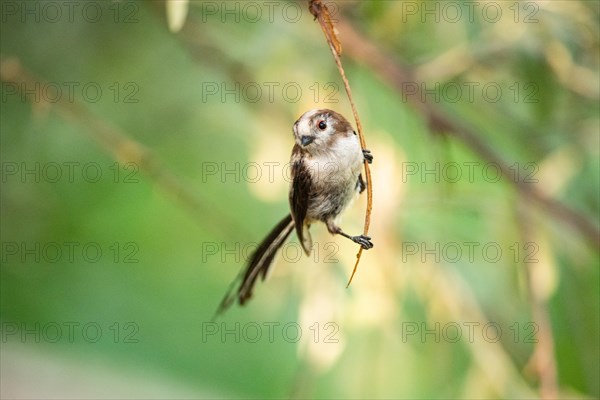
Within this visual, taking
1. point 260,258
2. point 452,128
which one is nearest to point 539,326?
point 452,128

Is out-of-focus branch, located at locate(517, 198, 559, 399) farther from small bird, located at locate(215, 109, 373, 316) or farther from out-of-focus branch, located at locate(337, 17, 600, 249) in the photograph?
small bird, located at locate(215, 109, 373, 316)

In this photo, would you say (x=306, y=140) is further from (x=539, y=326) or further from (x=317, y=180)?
(x=539, y=326)

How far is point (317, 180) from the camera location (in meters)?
1.01

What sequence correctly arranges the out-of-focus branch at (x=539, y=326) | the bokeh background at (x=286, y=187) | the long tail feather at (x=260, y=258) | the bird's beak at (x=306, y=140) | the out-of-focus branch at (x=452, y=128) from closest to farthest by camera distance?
the bird's beak at (x=306, y=140) → the long tail feather at (x=260, y=258) → the out-of-focus branch at (x=539, y=326) → the out-of-focus branch at (x=452, y=128) → the bokeh background at (x=286, y=187)

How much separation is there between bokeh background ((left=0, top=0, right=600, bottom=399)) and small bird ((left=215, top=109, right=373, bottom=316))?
0.28 metres

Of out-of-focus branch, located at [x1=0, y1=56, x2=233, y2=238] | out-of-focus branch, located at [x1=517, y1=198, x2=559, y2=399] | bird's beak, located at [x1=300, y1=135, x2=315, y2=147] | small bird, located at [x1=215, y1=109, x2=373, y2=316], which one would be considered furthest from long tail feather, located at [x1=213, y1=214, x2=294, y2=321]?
→ out-of-focus branch, located at [x1=517, y1=198, x2=559, y2=399]

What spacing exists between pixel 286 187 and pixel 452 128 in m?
0.42

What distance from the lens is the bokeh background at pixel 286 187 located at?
5.76 ft

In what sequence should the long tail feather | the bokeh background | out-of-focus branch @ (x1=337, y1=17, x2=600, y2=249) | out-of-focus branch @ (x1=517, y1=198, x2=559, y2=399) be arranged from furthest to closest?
the bokeh background
out-of-focus branch @ (x1=337, y1=17, x2=600, y2=249)
out-of-focus branch @ (x1=517, y1=198, x2=559, y2=399)
the long tail feather

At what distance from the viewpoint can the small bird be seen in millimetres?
904

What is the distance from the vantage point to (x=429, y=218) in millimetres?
2369

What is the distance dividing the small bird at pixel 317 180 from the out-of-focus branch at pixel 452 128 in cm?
61

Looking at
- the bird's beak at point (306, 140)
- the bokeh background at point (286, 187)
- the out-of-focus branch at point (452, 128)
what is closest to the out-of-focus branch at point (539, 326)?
the bokeh background at point (286, 187)

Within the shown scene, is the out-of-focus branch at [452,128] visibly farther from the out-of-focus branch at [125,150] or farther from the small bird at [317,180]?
the small bird at [317,180]
